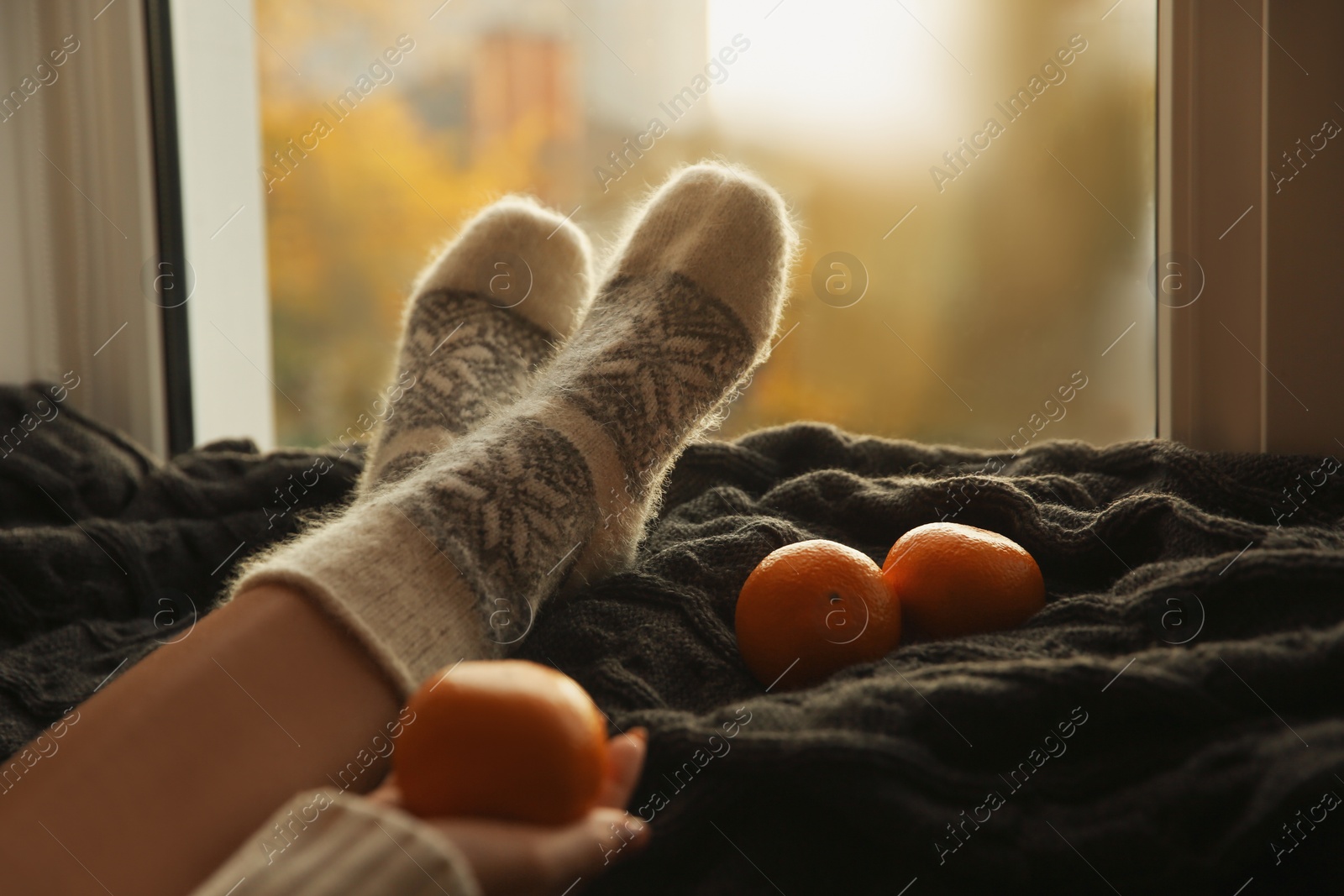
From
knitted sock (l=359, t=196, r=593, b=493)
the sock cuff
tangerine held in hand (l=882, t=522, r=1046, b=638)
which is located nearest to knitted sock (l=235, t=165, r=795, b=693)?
the sock cuff

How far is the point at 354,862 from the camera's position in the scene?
1.09 feet

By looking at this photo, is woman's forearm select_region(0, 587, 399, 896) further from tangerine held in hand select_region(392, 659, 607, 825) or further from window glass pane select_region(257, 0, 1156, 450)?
window glass pane select_region(257, 0, 1156, 450)

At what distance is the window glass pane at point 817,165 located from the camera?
3.12 feet

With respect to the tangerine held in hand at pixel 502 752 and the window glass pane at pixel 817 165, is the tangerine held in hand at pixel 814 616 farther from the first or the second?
the window glass pane at pixel 817 165

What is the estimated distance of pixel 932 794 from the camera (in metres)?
0.41

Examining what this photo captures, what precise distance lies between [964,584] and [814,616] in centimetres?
10

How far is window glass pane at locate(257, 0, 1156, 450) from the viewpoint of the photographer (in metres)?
0.95

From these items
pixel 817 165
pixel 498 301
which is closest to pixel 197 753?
pixel 498 301

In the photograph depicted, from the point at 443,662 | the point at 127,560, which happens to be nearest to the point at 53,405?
the point at 127,560

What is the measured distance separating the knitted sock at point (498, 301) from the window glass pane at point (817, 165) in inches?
5.4

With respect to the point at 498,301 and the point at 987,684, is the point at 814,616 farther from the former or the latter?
the point at 498,301

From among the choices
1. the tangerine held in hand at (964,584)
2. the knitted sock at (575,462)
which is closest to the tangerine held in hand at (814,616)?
the tangerine held in hand at (964,584)

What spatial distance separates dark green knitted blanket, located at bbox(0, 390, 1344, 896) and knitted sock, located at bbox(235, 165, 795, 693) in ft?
0.17

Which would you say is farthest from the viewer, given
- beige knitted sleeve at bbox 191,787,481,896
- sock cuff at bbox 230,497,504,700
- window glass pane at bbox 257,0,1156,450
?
window glass pane at bbox 257,0,1156,450
